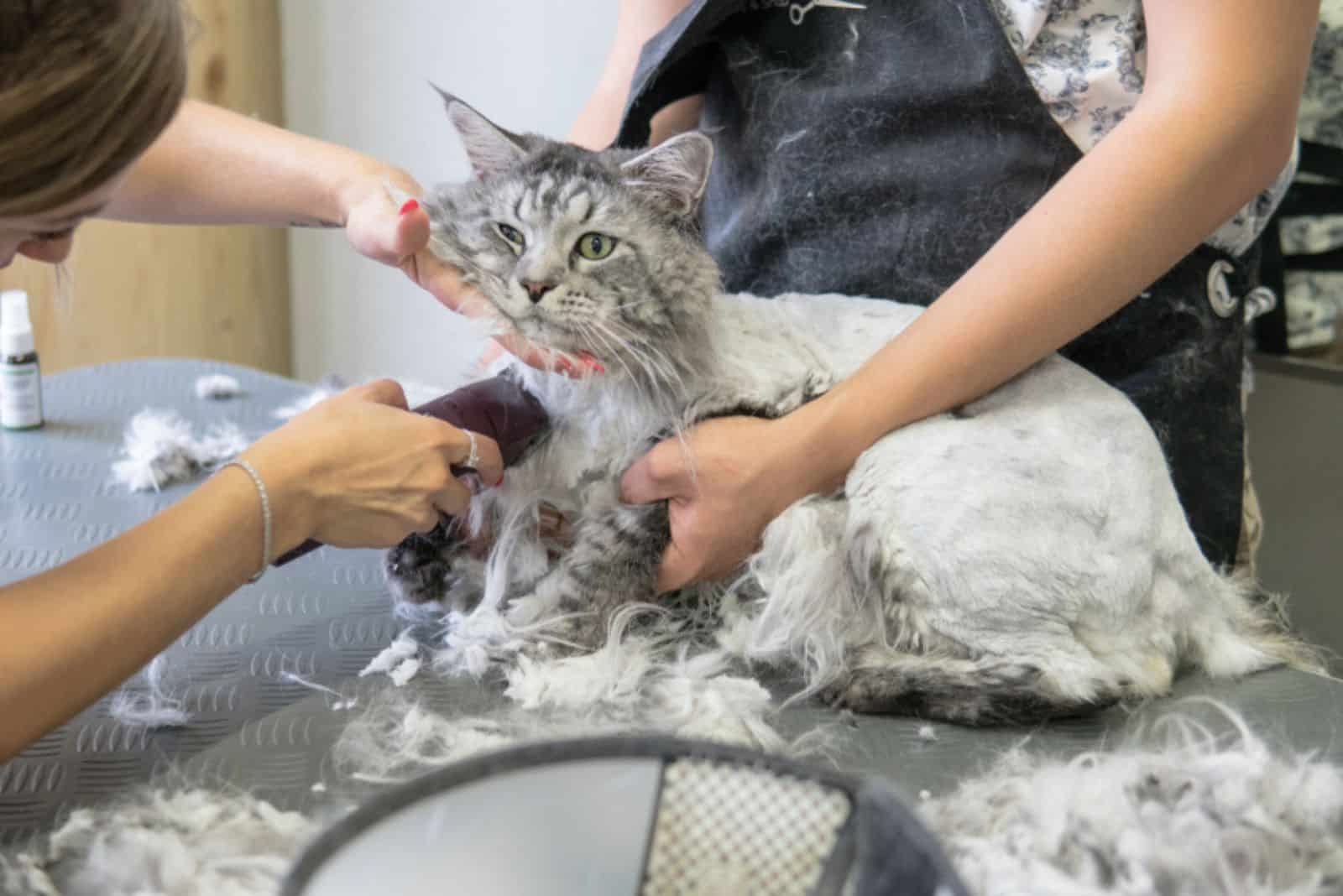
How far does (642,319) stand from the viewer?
3.86ft

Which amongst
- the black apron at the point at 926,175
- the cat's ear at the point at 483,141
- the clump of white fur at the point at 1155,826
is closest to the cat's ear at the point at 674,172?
the cat's ear at the point at 483,141

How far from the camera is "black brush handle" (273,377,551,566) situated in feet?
3.89

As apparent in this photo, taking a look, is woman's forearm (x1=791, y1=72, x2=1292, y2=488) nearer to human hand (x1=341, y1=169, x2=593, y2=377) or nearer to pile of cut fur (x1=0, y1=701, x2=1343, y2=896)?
human hand (x1=341, y1=169, x2=593, y2=377)

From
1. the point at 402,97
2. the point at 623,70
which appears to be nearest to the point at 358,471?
the point at 623,70

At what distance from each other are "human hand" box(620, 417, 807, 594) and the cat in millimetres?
20

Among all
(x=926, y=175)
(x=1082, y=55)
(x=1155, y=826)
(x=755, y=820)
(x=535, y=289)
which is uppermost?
(x=1082, y=55)

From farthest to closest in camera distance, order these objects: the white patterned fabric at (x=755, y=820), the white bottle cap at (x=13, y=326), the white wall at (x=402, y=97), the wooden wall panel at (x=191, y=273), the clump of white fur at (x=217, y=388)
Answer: the wooden wall panel at (x=191, y=273) < the white wall at (x=402, y=97) < the clump of white fur at (x=217, y=388) < the white bottle cap at (x=13, y=326) < the white patterned fabric at (x=755, y=820)

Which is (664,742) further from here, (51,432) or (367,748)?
(51,432)

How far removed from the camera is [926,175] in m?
A: 1.33

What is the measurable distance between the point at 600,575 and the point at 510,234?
1.15 ft

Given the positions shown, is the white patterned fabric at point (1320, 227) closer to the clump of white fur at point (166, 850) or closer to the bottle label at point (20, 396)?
the clump of white fur at point (166, 850)

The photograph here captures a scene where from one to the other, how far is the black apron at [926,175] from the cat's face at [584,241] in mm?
227

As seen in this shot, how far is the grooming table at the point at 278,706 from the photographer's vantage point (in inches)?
38.2

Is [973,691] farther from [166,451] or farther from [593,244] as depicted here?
[166,451]
